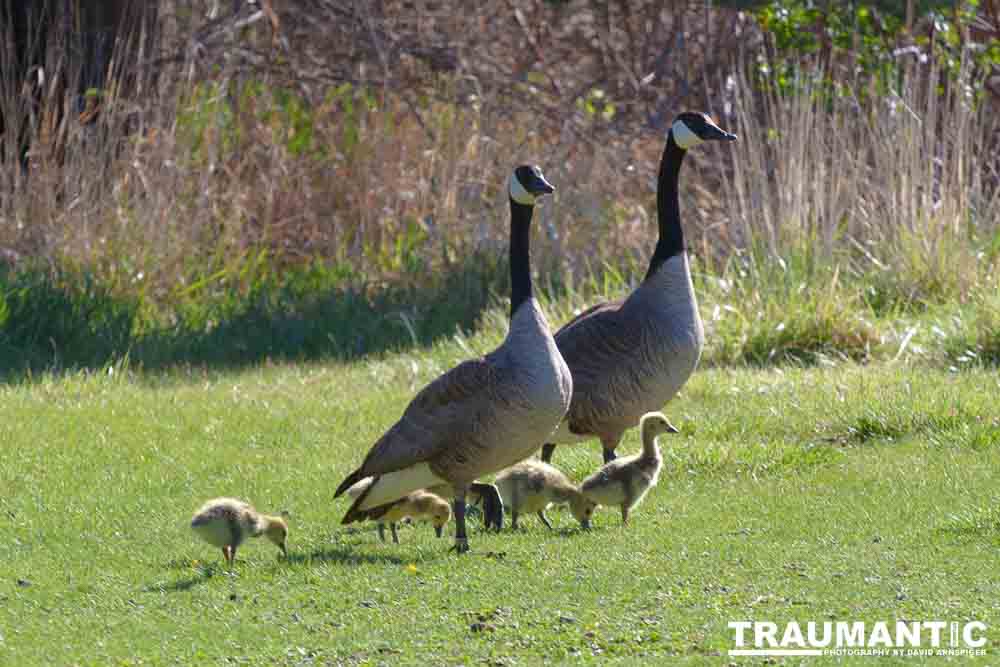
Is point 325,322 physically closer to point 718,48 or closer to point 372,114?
point 372,114

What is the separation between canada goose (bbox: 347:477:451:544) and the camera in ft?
25.7

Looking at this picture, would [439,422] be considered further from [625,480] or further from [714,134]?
[714,134]

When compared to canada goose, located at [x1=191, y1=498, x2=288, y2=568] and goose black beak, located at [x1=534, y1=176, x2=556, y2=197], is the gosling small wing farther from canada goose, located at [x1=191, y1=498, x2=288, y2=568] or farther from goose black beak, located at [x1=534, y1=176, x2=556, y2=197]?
goose black beak, located at [x1=534, y1=176, x2=556, y2=197]

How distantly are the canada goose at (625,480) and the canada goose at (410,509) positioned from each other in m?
0.71

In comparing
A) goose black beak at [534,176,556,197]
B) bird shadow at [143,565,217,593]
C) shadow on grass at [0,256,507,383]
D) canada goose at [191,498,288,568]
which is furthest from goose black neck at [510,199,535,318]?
shadow on grass at [0,256,507,383]

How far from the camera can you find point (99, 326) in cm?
1351

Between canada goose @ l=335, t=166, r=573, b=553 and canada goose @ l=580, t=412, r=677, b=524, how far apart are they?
47 cm

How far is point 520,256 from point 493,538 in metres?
1.40

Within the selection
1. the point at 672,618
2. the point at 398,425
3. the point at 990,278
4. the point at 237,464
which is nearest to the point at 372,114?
the point at 990,278

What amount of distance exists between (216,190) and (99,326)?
9.00ft

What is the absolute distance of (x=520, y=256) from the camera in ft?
26.7

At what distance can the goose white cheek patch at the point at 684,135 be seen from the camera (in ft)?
32.8

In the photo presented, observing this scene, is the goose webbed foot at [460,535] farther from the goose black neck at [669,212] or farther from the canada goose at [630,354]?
the goose black neck at [669,212]

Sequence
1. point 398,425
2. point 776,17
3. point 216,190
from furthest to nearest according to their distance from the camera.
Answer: point 776,17
point 216,190
point 398,425
